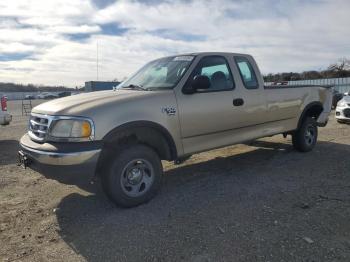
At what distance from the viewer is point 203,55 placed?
18.9 feet

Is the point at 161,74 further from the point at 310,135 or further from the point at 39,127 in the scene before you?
the point at 310,135

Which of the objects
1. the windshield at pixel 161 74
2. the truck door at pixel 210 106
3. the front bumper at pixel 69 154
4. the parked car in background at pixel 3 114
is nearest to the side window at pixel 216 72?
the truck door at pixel 210 106

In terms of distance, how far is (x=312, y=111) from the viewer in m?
7.96

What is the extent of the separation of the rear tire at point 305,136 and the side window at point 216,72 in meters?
2.40

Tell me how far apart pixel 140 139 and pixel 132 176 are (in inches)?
19.8

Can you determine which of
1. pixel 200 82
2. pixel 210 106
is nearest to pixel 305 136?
pixel 210 106

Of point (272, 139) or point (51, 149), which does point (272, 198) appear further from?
point (272, 139)

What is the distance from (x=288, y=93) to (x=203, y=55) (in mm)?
2188

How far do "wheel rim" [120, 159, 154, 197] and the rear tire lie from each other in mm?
3849

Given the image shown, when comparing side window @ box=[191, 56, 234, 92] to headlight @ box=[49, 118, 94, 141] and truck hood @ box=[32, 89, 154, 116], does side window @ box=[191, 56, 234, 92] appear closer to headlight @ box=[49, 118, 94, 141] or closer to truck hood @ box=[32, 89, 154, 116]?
truck hood @ box=[32, 89, 154, 116]

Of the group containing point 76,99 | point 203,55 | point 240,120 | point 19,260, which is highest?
point 203,55

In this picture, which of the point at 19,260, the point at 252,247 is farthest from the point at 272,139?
the point at 19,260

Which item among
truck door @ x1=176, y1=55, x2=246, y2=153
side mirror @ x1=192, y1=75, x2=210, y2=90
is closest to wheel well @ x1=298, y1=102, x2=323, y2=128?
truck door @ x1=176, y1=55, x2=246, y2=153

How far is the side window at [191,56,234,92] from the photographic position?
5663mm
